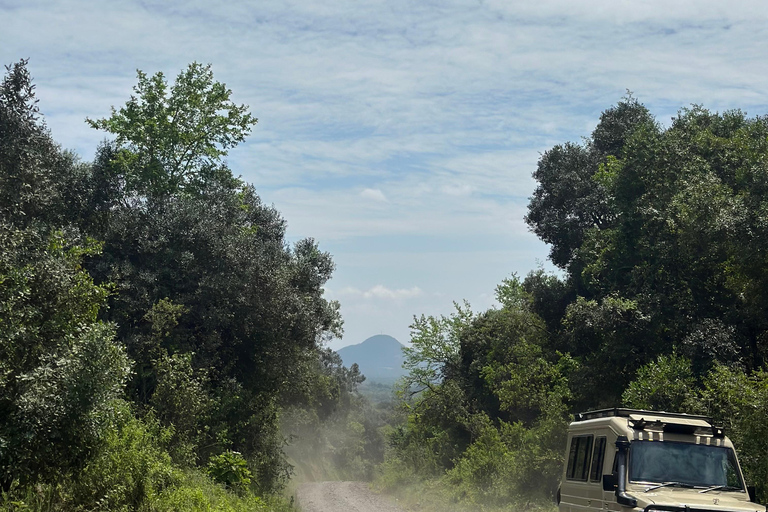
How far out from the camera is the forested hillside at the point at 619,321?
77.2ft

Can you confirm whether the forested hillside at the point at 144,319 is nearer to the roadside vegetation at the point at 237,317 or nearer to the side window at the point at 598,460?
the roadside vegetation at the point at 237,317

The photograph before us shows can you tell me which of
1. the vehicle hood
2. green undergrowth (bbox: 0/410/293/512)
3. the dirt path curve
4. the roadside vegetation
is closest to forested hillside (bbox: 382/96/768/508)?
the roadside vegetation

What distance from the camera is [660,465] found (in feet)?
39.4

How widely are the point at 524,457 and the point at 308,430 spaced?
59422 mm

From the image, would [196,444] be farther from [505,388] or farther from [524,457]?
[505,388]

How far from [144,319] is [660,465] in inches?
745

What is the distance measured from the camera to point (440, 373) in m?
51.2

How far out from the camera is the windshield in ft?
39.1

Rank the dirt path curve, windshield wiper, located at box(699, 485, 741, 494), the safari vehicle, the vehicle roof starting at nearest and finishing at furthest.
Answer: the safari vehicle
windshield wiper, located at box(699, 485, 741, 494)
the vehicle roof
the dirt path curve

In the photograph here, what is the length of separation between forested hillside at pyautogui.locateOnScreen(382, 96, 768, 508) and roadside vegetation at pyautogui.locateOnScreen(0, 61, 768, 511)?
11cm

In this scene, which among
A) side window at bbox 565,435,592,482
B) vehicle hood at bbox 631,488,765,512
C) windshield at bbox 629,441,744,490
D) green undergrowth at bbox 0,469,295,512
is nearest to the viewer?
vehicle hood at bbox 631,488,765,512

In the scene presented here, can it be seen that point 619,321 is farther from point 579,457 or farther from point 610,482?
point 610,482

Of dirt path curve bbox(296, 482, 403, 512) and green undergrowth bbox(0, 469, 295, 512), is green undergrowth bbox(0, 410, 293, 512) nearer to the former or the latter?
green undergrowth bbox(0, 469, 295, 512)

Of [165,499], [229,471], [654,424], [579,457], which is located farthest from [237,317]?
[654,424]
